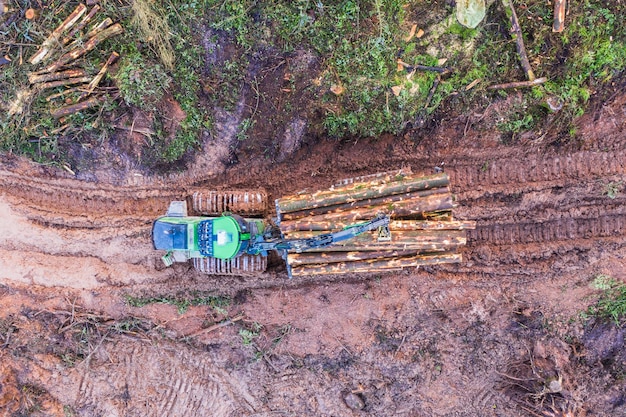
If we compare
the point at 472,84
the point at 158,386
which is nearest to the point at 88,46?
the point at 158,386

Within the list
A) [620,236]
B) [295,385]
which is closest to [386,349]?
[295,385]

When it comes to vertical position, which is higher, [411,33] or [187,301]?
[411,33]

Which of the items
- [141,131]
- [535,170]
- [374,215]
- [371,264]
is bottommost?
[371,264]

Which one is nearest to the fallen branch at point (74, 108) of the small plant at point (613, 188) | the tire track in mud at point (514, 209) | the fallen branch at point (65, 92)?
the fallen branch at point (65, 92)

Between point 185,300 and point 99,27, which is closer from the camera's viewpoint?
point 99,27

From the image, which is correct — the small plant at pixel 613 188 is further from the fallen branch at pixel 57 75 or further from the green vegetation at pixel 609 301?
the fallen branch at pixel 57 75

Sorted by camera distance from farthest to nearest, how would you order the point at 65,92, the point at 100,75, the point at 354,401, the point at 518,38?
the point at 354,401
the point at 65,92
the point at 100,75
the point at 518,38

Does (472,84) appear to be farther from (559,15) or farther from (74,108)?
(74,108)

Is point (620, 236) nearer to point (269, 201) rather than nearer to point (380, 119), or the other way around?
point (380, 119)
